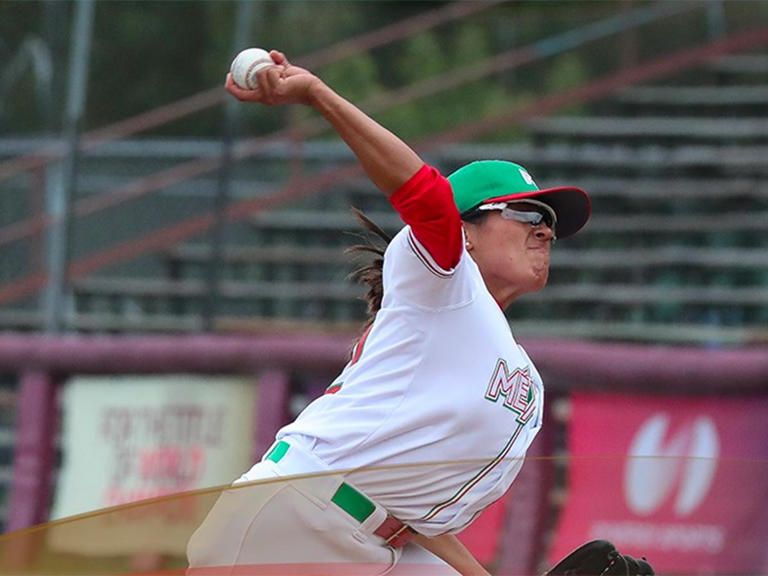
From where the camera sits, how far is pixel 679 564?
3.25m

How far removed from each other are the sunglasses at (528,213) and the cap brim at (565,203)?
0.01 meters

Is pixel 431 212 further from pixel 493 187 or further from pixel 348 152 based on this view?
pixel 348 152

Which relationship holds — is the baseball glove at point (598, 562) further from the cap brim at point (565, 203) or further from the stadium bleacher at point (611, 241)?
the stadium bleacher at point (611, 241)

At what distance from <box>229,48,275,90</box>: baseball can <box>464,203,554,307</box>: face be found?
2.32ft

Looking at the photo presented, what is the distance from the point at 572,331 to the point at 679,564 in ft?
20.5

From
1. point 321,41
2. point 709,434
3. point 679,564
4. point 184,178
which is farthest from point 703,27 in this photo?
point 679,564

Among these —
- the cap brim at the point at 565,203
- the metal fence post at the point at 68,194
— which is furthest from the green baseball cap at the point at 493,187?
the metal fence post at the point at 68,194

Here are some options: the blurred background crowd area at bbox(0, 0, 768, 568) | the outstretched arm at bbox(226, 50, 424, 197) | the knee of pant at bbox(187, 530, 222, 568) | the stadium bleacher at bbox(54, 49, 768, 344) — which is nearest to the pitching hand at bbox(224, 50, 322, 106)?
the outstretched arm at bbox(226, 50, 424, 197)

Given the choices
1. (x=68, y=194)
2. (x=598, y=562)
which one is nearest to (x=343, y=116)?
(x=598, y=562)

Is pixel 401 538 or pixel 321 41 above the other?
pixel 321 41

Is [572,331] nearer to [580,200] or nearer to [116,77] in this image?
[116,77]

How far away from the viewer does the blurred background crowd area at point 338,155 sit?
962 cm

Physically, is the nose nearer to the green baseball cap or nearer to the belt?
the green baseball cap

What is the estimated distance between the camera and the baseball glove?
240cm
